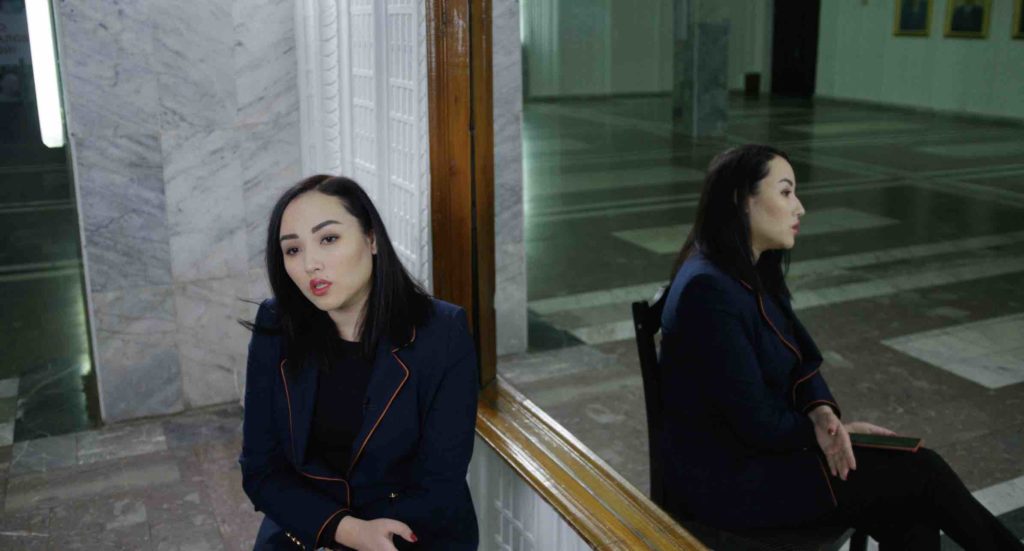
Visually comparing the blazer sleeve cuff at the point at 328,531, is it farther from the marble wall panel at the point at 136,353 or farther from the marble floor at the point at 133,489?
the marble wall panel at the point at 136,353

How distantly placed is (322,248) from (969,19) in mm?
12933

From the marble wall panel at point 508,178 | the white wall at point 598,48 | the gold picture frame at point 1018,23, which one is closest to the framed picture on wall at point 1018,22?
the gold picture frame at point 1018,23

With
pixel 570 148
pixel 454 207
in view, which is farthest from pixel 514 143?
pixel 570 148

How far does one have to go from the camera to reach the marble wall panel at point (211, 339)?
450 centimetres

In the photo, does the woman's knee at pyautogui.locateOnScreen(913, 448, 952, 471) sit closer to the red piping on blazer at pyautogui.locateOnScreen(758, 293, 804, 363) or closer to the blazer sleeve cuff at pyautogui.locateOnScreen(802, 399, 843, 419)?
the blazer sleeve cuff at pyautogui.locateOnScreen(802, 399, 843, 419)

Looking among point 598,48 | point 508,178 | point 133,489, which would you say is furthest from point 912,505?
point 598,48

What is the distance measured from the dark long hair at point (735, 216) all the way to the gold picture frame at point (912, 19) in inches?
374

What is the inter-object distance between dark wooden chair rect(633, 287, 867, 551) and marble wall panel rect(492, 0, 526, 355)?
8.20 feet

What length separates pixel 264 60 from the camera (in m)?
4.34

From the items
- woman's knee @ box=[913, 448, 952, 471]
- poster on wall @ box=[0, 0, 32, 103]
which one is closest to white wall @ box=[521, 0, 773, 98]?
poster on wall @ box=[0, 0, 32, 103]

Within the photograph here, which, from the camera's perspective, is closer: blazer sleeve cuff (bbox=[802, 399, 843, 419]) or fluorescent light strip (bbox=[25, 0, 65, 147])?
blazer sleeve cuff (bbox=[802, 399, 843, 419])

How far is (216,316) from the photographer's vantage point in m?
4.55

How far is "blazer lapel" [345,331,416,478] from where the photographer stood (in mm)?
2129

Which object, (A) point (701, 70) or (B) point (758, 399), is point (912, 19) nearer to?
Result: (A) point (701, 70)
